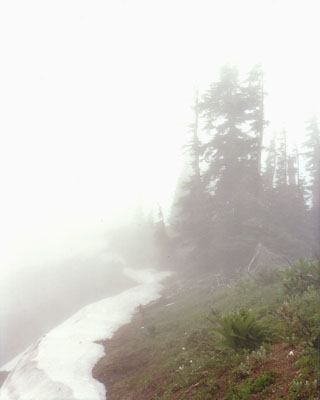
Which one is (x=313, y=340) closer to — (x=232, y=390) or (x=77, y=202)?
(x=232, y=390)

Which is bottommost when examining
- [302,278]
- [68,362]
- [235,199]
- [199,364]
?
[68,362]

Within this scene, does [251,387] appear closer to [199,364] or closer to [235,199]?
[199,364]

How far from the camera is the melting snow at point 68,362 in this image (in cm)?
819

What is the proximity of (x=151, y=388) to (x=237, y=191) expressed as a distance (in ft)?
52.9

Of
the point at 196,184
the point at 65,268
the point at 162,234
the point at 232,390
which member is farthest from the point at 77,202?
the point at 232,390

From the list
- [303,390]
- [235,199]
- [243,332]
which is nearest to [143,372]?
[243,332]

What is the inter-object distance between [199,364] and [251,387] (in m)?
2.31

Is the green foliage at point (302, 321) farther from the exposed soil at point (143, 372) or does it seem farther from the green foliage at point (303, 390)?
the green foliage at point (303, 390)

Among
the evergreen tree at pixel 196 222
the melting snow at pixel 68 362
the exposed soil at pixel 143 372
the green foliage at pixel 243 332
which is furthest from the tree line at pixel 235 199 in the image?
the green foliage at pixel 243 332

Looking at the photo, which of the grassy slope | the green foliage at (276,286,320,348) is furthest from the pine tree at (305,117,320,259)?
the green foliage at (276,286,320,348)

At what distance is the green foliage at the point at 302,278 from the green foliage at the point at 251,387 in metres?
4.63

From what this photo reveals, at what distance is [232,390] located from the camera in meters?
4.83

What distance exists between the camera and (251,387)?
4566 mm

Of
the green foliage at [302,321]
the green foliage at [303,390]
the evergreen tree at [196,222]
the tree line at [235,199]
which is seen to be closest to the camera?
the green foliage at [303,390]
